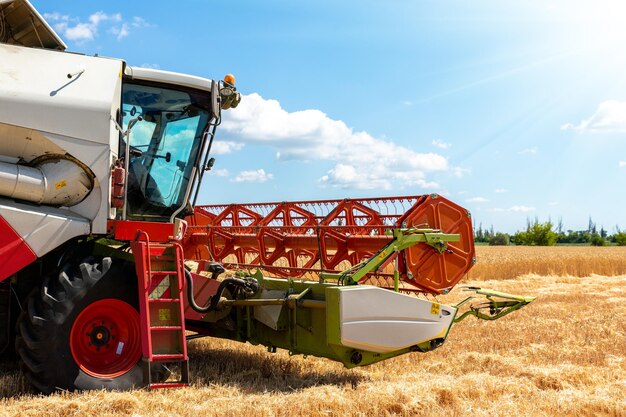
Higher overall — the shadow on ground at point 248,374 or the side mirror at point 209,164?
the side mirror at point 209,164

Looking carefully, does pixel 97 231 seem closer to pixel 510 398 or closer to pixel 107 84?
pixel 107 84

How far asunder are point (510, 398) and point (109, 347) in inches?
112

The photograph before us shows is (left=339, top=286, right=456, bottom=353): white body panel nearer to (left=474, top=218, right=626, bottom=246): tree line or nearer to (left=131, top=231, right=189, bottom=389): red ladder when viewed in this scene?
(left=131, top=231, right=189, bottom=389): red ladder

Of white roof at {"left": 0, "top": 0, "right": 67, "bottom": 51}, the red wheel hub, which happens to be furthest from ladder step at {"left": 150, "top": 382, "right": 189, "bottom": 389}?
white roof at {"left": 0, "top": 0, "right": 67, "bottom": 51}

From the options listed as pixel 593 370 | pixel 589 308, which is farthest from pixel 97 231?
pixel 589 308

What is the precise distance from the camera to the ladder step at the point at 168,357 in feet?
14.4

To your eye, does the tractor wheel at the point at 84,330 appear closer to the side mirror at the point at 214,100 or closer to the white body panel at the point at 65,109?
the white body panel at the point at 65,109

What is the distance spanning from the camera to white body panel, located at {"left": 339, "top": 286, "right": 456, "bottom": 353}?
14.6ft

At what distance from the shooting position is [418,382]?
14.7 feet

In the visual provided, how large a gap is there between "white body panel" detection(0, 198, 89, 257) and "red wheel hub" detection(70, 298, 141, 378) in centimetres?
53

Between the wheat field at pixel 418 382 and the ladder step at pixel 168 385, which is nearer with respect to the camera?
the wheat field at pixel 418 382

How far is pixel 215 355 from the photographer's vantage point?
18.6 ft

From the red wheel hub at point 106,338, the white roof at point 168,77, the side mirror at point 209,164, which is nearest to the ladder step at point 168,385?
the red wheel hub at point 106,338

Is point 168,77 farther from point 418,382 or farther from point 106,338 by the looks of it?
point 418,382
